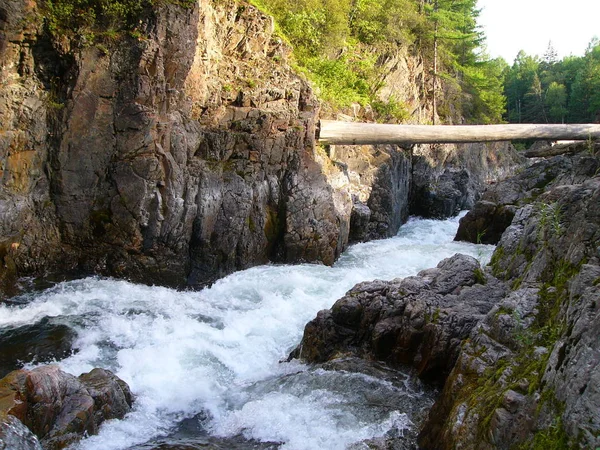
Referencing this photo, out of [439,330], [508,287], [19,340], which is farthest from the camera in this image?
[19,340]

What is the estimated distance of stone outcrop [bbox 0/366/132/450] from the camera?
432 cm

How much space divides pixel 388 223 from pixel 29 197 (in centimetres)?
1057

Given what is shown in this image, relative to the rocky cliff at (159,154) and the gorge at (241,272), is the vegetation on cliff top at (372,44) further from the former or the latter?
the rocky cliff at (159,154)

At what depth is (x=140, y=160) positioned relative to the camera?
9.48 m

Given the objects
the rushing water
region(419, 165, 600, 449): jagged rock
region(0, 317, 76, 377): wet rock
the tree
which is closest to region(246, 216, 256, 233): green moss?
the rushing water

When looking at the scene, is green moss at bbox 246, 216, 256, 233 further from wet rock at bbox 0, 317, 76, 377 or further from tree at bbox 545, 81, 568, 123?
tree at bbox 545, 81, 568, 123

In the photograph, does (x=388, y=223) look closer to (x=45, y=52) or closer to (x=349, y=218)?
(x=349, y=218)

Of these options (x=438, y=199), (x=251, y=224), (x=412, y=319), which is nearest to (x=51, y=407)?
(x=412, y=319)

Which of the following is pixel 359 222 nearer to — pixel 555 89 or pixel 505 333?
pixel 505 333

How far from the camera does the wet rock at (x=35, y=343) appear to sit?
653cm

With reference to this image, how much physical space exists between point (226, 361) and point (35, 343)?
275 cm

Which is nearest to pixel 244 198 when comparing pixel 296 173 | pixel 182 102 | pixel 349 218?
pixel 296 173

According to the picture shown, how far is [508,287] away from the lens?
6.10 meters

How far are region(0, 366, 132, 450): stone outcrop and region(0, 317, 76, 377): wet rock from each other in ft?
5.39
